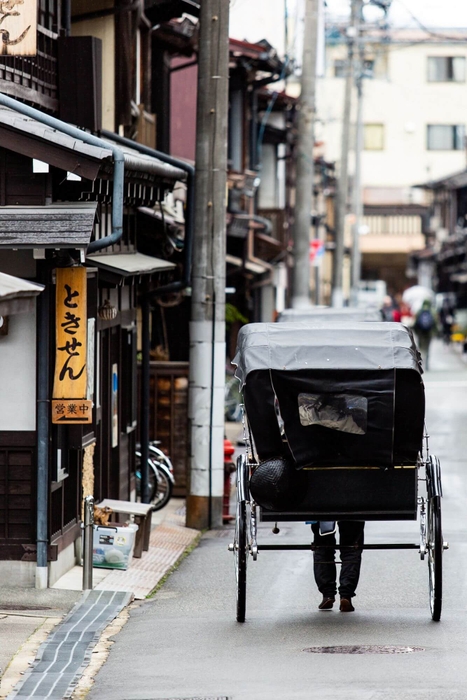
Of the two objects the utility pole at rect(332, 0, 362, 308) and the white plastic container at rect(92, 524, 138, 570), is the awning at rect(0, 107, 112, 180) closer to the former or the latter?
the white plastic container at rect(92, 524, 138, 570)

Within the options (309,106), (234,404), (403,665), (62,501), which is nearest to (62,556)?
(62,501)

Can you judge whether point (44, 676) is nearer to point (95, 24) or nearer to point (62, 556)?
point (62, 556)

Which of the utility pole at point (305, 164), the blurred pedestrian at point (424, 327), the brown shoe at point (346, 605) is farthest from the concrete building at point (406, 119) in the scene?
the brown shoe at point (346, 605)

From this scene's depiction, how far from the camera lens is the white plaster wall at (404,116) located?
267ft

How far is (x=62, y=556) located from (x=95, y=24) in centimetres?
802

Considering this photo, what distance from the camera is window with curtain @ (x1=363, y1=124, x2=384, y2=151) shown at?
82.3 meters

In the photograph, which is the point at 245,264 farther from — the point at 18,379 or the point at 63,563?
the point at 18,379

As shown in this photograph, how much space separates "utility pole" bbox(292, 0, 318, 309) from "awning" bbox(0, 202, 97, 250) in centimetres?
1568

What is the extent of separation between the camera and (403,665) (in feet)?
27.3

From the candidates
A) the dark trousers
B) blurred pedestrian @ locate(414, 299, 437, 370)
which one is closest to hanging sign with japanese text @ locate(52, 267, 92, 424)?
the dark trousers

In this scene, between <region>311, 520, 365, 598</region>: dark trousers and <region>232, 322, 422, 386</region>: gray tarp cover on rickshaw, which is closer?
<region>232, 322, 422, 386</region>: gray tarp cover on rickshaw

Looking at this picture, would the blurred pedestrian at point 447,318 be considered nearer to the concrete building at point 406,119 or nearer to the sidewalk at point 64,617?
the concrete building at point 406,119

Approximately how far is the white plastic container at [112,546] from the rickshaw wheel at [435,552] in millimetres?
4064

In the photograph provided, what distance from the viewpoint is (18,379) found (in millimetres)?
11758
